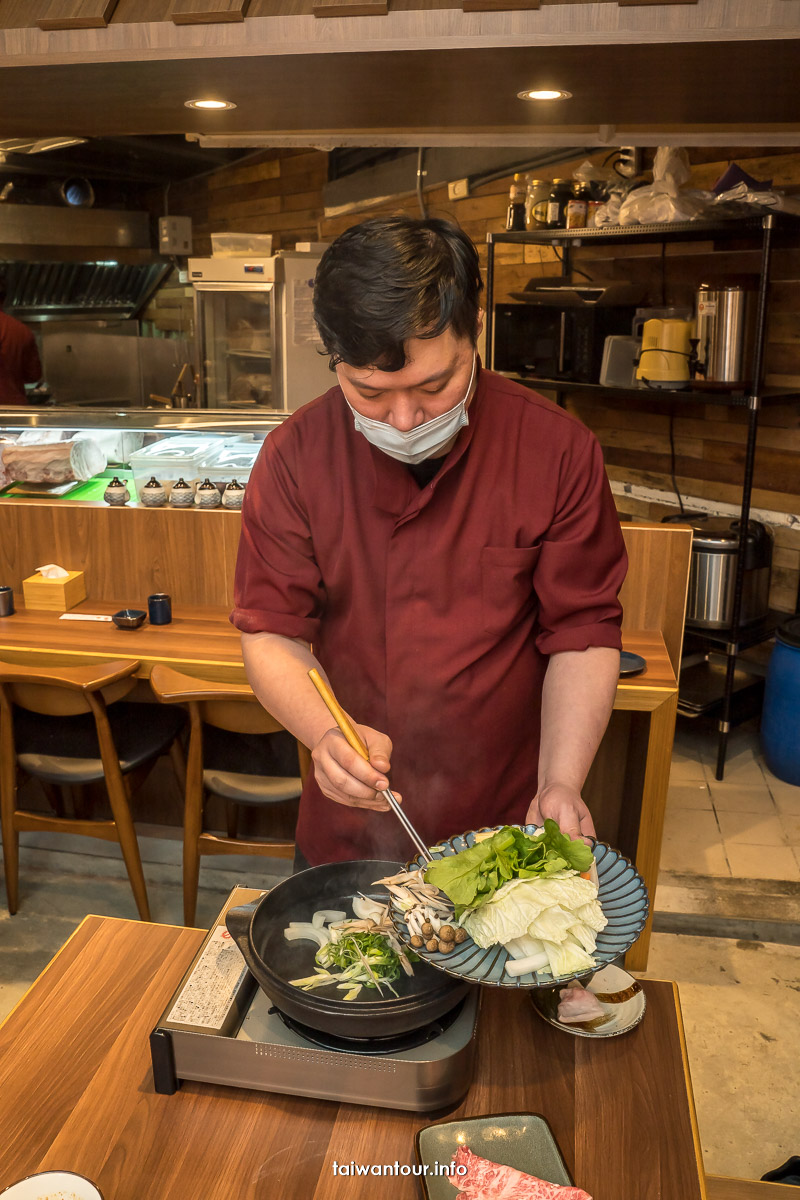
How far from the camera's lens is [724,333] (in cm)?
414

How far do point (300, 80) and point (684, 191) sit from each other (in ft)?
11.1

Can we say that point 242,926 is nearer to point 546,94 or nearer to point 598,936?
point 598,936

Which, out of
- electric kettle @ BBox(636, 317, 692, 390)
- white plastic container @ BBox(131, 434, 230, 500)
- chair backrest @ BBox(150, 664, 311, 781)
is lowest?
chair backrest @ BBox(150, 664, 311, 781)

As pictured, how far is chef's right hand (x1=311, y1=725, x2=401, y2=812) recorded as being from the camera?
1.40 m

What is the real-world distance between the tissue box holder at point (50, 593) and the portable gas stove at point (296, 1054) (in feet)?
8.64

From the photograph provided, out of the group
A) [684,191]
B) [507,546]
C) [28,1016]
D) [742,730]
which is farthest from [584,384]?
[28,1016]

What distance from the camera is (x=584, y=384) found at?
191 inches

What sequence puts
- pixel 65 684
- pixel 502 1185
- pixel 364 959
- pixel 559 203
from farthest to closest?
pixel 559 203
pixel 65 684
pixel 364 959
pixel 502 1185

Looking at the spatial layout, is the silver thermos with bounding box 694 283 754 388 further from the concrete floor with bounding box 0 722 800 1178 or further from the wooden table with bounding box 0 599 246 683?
the wooden table with bounding box 0 599 246 683

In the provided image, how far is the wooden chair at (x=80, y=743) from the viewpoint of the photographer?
3.04 meters

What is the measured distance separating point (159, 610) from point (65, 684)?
2.31 ft

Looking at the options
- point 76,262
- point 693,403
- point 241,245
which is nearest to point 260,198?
point 241,245

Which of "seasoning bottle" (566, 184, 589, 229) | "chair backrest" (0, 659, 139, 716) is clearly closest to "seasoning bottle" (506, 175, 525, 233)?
"seasoning bottle" (566, 184, 589, 229)

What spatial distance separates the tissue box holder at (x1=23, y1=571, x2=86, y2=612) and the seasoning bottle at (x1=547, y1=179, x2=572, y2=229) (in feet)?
9.35
